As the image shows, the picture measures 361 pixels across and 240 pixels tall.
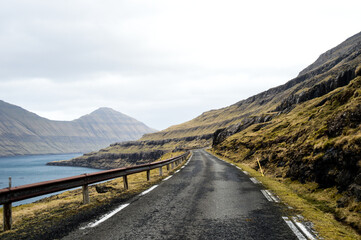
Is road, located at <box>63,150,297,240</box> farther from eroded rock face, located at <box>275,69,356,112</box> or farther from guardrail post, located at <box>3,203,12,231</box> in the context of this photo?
eroded rock face, located at <box>275,69,356,112</box>

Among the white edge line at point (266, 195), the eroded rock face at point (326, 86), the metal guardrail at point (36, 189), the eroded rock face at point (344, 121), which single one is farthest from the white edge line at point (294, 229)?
the eroded rock face at point (326, 86)

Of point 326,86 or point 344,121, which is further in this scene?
point 326,86

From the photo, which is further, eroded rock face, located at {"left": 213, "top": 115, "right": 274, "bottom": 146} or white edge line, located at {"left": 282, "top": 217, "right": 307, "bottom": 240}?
eroded rock face, located at {"left": 213, "top": 115, "right": 274, "bottom": 146}

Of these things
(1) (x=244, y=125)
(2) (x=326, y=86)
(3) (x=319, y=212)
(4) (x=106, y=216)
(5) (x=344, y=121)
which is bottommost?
(3) (x=319, y=212)

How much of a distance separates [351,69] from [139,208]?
61947 millimetres

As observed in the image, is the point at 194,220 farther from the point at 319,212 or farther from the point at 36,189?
the point at 36,189

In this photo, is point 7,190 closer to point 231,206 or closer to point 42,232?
point 42,232

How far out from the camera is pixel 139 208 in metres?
6.88

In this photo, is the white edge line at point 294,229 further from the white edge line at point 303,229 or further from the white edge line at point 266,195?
the white edge line at point 266,195

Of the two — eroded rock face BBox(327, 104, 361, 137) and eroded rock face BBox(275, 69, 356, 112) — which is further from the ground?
eroded rock face BBox(275, 69, 356, 112)

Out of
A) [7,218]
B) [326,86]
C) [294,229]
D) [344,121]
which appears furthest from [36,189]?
[326,86]

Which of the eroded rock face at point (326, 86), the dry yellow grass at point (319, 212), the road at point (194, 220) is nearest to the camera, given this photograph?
the road at point (194, 220)

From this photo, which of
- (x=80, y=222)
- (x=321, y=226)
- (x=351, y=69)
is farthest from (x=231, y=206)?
(x=351, y=69)

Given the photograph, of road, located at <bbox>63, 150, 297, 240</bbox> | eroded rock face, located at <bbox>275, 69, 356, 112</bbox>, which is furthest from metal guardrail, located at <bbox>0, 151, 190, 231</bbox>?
eroded rock face, located at <bbox>275, 69, 356, 112</bbox>
